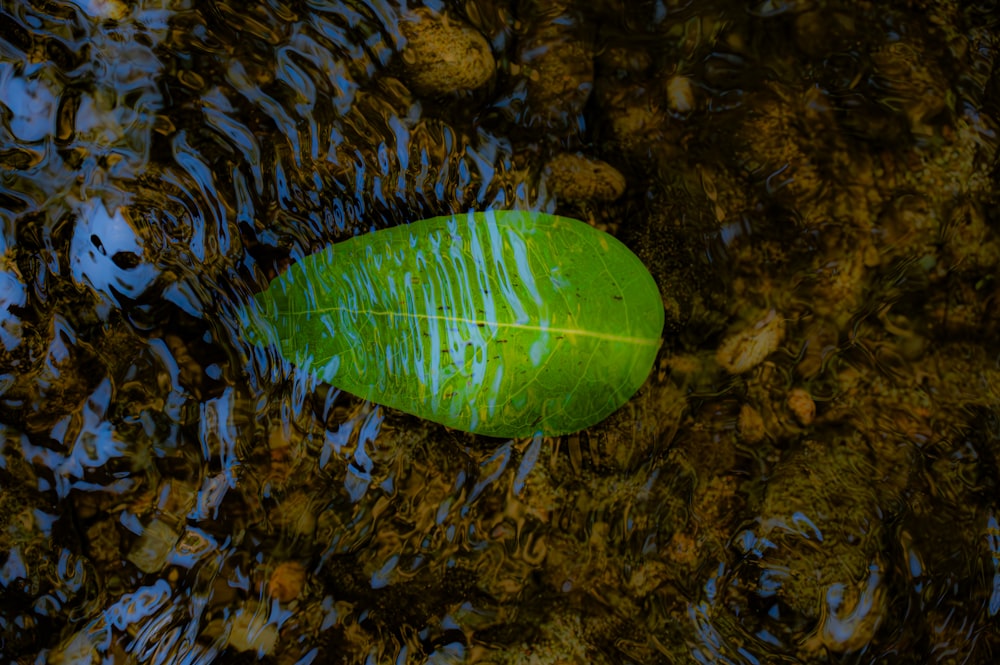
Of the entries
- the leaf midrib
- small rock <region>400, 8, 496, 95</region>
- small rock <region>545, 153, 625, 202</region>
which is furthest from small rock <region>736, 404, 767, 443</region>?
small rock <region>400, 8, 496, 95</region>

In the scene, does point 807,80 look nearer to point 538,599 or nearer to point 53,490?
point 538,599

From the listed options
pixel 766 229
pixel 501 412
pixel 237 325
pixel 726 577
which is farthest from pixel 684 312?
pixel 237 325

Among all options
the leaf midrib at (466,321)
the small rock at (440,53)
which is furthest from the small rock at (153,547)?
the small rock at (440,53)

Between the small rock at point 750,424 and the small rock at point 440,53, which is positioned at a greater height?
the small rock at point 440,53

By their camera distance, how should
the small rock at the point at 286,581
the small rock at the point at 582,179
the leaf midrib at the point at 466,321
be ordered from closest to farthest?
the leaf midrib at the point at 466,321
the small rock at the point at 286,581
the small rock at the point at 582,179

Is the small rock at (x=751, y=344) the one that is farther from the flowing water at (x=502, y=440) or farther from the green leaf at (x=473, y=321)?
the green leaf at (x=473, y=321)

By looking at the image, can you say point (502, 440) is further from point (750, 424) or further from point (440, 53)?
point (440, 53)

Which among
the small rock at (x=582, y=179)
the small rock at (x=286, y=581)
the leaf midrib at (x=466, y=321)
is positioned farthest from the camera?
the small rock at (x=582, y=179)

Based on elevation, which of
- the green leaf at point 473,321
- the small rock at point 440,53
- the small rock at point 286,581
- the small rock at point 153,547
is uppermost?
the small rock at point 440,53

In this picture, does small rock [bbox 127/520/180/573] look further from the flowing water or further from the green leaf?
the green leaf
